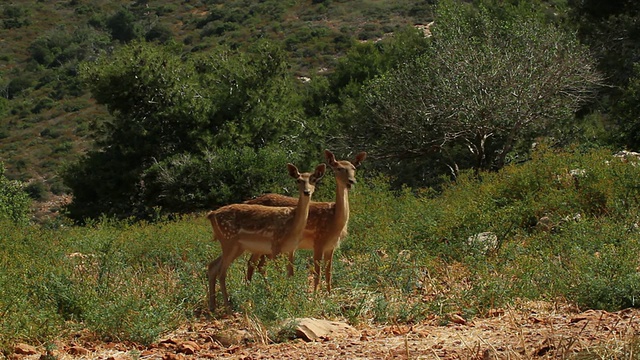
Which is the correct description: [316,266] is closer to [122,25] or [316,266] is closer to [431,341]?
[431,341]

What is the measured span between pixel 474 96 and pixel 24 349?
1642 cm

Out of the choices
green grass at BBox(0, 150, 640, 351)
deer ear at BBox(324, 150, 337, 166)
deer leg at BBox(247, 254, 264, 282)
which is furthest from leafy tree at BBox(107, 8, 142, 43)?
deer leg at BBox(247, 254, 264, 282)

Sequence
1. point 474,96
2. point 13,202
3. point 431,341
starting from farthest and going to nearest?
point 13,202 → point 474,96 → point 431,341

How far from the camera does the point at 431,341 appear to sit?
8258 mm

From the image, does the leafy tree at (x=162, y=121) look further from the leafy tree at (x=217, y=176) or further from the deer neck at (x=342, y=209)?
the deer neck at (x=342, y=209)

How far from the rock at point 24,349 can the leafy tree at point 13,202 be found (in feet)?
47.1

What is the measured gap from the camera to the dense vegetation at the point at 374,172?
33.0ft

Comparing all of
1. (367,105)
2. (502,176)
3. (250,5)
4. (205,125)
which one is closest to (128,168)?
(205,125)

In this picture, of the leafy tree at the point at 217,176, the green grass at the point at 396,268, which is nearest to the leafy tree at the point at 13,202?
the leafy tree at the point at 217,176

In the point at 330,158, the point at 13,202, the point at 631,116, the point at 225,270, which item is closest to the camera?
the point at 225,270

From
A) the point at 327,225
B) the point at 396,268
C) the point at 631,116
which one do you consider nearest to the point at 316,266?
the point at 327,225

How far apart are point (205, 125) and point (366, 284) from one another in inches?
781

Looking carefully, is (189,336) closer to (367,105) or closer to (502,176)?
(502,176)

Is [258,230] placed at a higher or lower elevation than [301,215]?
lower
